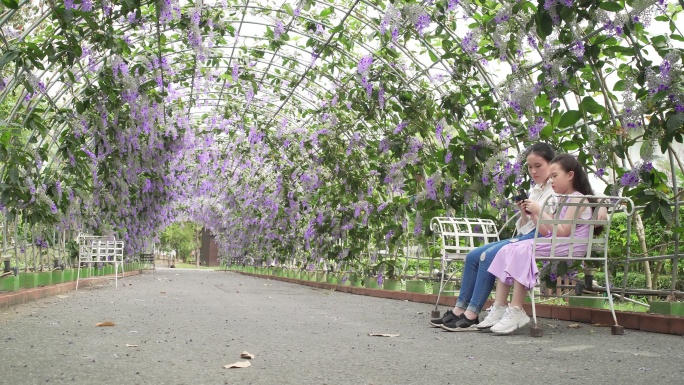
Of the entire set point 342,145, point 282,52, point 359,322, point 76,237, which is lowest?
point 359,322

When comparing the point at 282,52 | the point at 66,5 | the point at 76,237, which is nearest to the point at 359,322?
the point at 66,5

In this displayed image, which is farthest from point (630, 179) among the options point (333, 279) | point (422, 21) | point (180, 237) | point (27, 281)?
point (180, 237)

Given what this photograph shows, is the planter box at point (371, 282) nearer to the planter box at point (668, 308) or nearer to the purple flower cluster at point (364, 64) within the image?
the purple flower cluster at point (364, 64)

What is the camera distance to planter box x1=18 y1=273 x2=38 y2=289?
6.81 meters

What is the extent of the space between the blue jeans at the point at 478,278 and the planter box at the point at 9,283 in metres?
4.09

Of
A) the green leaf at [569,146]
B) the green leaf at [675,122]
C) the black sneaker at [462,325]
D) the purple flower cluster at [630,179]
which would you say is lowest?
the black sneaker at [462,325]

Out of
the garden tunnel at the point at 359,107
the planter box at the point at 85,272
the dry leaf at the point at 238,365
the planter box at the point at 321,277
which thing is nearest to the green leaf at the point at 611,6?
the garden tunnel at the point at 359,107

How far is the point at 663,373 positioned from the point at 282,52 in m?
7.82

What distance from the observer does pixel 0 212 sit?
6629 mm

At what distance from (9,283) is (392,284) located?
13.7ft

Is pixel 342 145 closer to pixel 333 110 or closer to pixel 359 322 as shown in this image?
pixel 333 110

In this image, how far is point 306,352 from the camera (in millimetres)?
3158

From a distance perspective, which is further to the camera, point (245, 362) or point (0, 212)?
point (0, 212)

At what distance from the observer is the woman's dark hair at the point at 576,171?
409 cm
